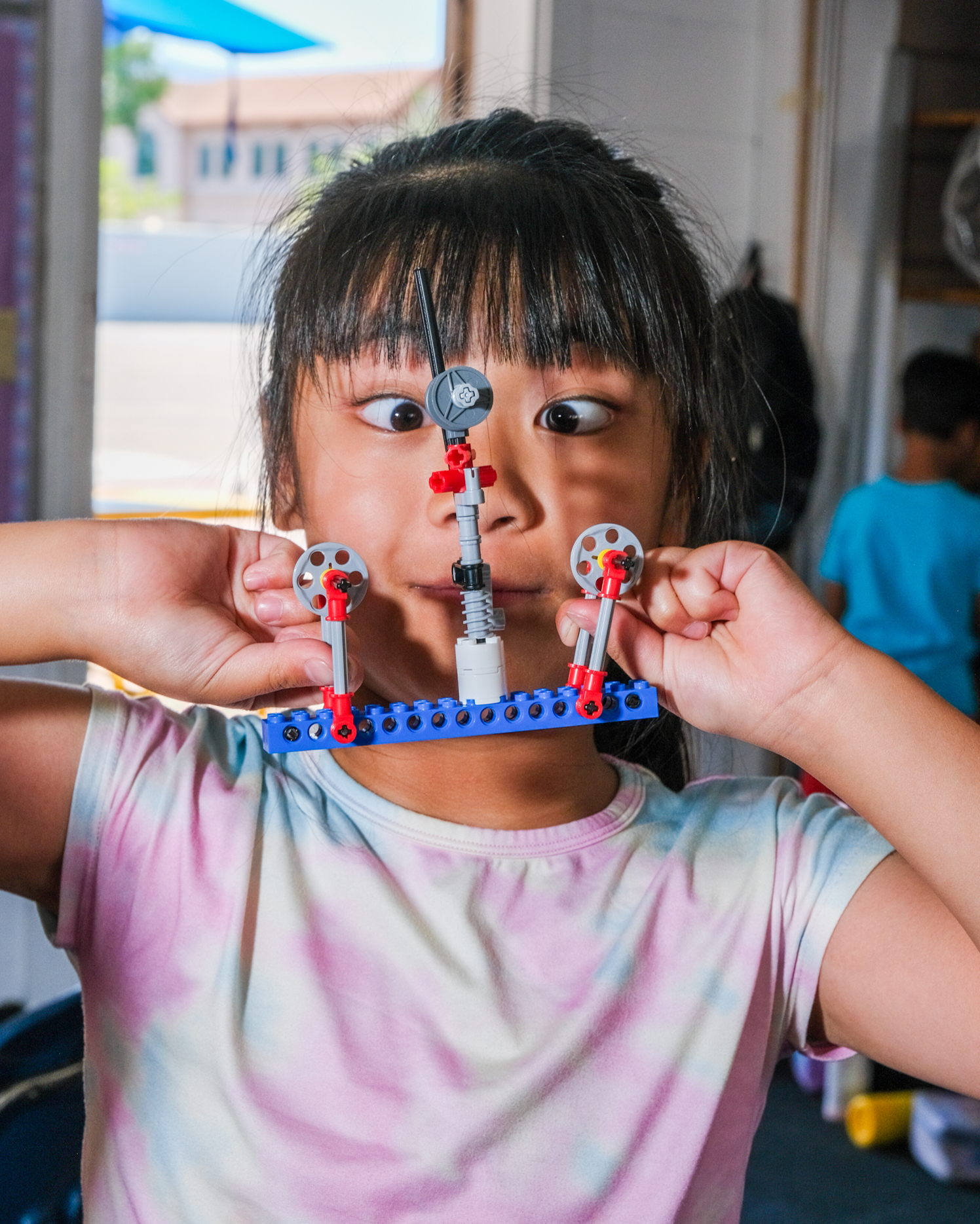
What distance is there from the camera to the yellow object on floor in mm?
1897

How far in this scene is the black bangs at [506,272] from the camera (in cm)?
67

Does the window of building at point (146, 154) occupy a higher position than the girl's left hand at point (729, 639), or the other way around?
the window of building at point (146, 154)

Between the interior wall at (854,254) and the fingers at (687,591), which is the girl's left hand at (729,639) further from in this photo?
the interior wall at (854,254)

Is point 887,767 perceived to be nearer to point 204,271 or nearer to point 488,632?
point 488,632

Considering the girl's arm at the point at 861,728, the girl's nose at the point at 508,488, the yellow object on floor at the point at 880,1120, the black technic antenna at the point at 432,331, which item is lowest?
the yellow object on floor at the point at 880,1120

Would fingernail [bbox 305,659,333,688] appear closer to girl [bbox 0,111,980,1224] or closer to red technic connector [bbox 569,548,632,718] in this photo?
girl [bbox 0,111,980,1224]

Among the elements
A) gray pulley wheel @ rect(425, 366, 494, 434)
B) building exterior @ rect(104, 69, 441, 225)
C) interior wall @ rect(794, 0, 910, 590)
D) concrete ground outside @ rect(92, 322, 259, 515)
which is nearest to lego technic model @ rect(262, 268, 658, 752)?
gray pulley wheel @ rect(425, 366, 494, 434)

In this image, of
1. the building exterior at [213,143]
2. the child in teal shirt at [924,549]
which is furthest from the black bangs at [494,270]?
the building exterior at [213,143]

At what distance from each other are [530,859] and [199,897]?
0.61 feet

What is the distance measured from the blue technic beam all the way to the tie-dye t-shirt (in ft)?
0.54

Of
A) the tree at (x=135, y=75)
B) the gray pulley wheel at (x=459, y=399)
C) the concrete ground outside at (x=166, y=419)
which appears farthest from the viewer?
the tree at (x=135, y=75)

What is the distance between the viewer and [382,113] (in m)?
1.02

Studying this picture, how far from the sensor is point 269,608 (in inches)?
24.7

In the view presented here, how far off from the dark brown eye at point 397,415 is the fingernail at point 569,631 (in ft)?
0.47
